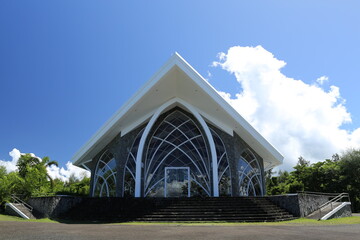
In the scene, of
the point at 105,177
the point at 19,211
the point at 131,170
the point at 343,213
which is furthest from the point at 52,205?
the point at 343,213

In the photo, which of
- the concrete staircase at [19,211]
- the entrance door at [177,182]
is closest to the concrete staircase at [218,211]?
the entrance door at [177,182]

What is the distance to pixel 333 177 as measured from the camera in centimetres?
2770

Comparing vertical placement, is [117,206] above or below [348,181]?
below

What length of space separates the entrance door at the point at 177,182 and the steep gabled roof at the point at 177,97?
407 cm

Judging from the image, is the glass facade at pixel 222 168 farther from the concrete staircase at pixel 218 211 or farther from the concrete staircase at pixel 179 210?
the concrete staircase at pixel 218 211

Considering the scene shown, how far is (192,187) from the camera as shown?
1703 centimetres

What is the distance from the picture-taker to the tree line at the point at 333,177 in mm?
25016

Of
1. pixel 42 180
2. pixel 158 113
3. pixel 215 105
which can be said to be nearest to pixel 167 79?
pixel 158 113

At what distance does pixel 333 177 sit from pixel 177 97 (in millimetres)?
21321

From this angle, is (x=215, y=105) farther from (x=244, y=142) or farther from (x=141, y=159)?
(x=141, y=159)

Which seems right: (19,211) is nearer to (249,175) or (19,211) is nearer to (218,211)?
(218,211)

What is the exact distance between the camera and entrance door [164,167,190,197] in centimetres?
1700

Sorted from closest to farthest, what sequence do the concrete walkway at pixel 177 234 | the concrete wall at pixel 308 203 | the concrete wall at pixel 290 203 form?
Result: the concrete walkway at pixel 177 234, the concrete wall at pixel 290 203, the concrete wall at pixel 308 203

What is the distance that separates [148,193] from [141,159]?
93.4 inches
